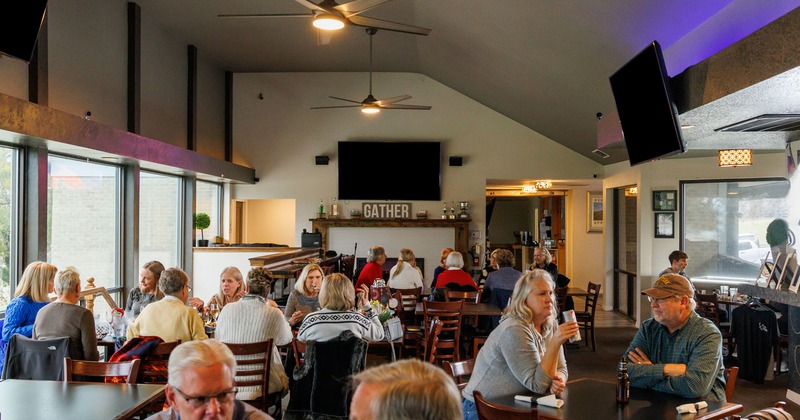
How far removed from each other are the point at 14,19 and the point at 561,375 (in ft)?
13.3

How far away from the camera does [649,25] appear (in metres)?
6.25

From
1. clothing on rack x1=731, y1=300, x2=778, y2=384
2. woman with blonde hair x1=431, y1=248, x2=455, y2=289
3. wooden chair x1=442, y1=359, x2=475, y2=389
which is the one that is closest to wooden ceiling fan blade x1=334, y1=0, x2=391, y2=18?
wooden chair x1=442, y1=359, x2=475, y2=389

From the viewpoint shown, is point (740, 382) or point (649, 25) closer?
point (649, 25)

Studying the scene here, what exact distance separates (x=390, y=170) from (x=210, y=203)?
12.2 ft

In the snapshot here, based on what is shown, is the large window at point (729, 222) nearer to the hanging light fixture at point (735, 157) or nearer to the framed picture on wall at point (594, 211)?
the hanging light fixture at point (735, 157)

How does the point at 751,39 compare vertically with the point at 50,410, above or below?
above

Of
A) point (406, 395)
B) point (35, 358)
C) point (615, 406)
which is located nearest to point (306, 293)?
point (35, 358)

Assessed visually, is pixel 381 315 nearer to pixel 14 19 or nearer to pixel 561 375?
pixel 561 375

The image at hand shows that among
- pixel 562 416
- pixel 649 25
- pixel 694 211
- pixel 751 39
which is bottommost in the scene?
pixel 562 416

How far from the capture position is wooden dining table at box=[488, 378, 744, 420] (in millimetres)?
3189

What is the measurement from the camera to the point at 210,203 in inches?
547

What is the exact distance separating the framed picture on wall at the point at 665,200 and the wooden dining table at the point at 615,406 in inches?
302

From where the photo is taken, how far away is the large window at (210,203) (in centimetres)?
1329

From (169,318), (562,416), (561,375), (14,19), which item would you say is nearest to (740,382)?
(561,375)
